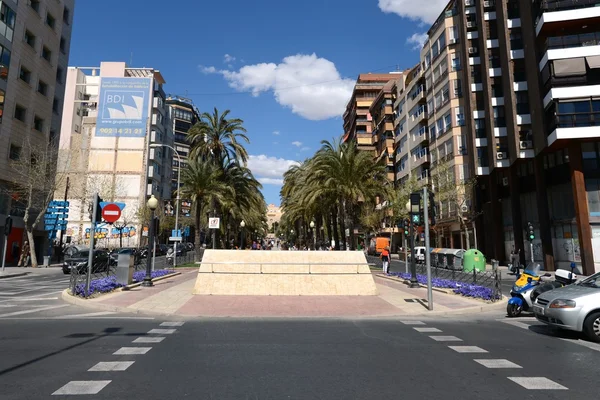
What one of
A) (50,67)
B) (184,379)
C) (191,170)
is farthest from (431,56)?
(184,379)

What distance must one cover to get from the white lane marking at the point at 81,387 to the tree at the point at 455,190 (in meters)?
36.3

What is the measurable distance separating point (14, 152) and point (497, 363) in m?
39.2

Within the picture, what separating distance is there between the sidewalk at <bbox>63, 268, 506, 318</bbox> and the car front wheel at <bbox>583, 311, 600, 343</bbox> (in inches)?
151

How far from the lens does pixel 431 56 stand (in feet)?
162

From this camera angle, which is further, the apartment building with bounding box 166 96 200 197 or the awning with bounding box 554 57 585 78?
the apartment building with bounding box 166 96 200 197

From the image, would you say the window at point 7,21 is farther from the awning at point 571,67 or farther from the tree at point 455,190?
the awning at point 571,67

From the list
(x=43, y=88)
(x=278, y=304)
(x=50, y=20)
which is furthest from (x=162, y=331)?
(x=50, y=20)

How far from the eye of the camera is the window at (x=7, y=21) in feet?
104

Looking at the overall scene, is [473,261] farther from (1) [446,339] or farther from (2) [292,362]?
(2) [292,362]

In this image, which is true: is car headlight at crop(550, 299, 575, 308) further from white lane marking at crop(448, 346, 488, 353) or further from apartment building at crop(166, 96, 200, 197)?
apartment building at crop(166, 96, 200, 197)

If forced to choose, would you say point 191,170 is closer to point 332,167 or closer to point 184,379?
point 332,167

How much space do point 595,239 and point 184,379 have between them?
32200mm

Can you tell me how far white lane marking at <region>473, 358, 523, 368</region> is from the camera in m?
5.90

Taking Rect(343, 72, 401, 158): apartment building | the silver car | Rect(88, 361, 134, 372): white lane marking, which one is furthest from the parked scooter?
Rect(343, 72, 401, 158): apartment building
